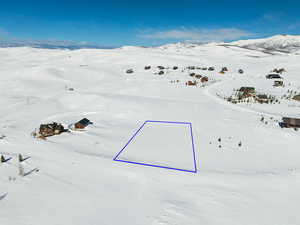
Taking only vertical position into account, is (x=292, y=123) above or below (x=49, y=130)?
above

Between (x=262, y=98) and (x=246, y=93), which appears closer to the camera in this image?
(x=262, y=98)

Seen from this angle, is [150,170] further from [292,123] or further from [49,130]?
[292,123]

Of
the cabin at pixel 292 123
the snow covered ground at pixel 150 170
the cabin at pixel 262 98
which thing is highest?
the cabin at pixel 262 98

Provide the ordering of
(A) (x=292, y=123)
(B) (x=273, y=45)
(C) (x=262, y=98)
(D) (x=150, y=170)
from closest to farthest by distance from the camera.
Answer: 1. (D) (x=150, y=170)
2. (A) (x=292, y=123)
3. (C) (x=262, y=98)
4. (B) (x=273, y=45)

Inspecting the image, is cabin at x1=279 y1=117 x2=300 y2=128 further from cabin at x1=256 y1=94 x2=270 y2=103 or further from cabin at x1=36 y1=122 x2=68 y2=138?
cabin at x1=36 y1=122 x2=68 y2=138

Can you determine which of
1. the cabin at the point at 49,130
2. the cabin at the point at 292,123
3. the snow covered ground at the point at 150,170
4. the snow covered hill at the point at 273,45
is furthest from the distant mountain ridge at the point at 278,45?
the cabin at the point at 49,130

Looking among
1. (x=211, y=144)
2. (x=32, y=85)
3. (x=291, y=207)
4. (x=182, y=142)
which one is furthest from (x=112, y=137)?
(x=32, y=85)

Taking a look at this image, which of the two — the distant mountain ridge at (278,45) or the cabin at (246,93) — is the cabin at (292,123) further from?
the distant mountain ridge at (278,45)

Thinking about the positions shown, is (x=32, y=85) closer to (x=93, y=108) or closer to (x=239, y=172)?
(x=93, y=108)

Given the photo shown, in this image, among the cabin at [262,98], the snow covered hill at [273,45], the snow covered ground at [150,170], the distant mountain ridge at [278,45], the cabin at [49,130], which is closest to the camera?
the snow covered ground at [150,170]

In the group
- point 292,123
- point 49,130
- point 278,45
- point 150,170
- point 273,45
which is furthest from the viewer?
point 273,45

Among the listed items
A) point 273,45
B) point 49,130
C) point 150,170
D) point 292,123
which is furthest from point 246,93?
point 273,45
